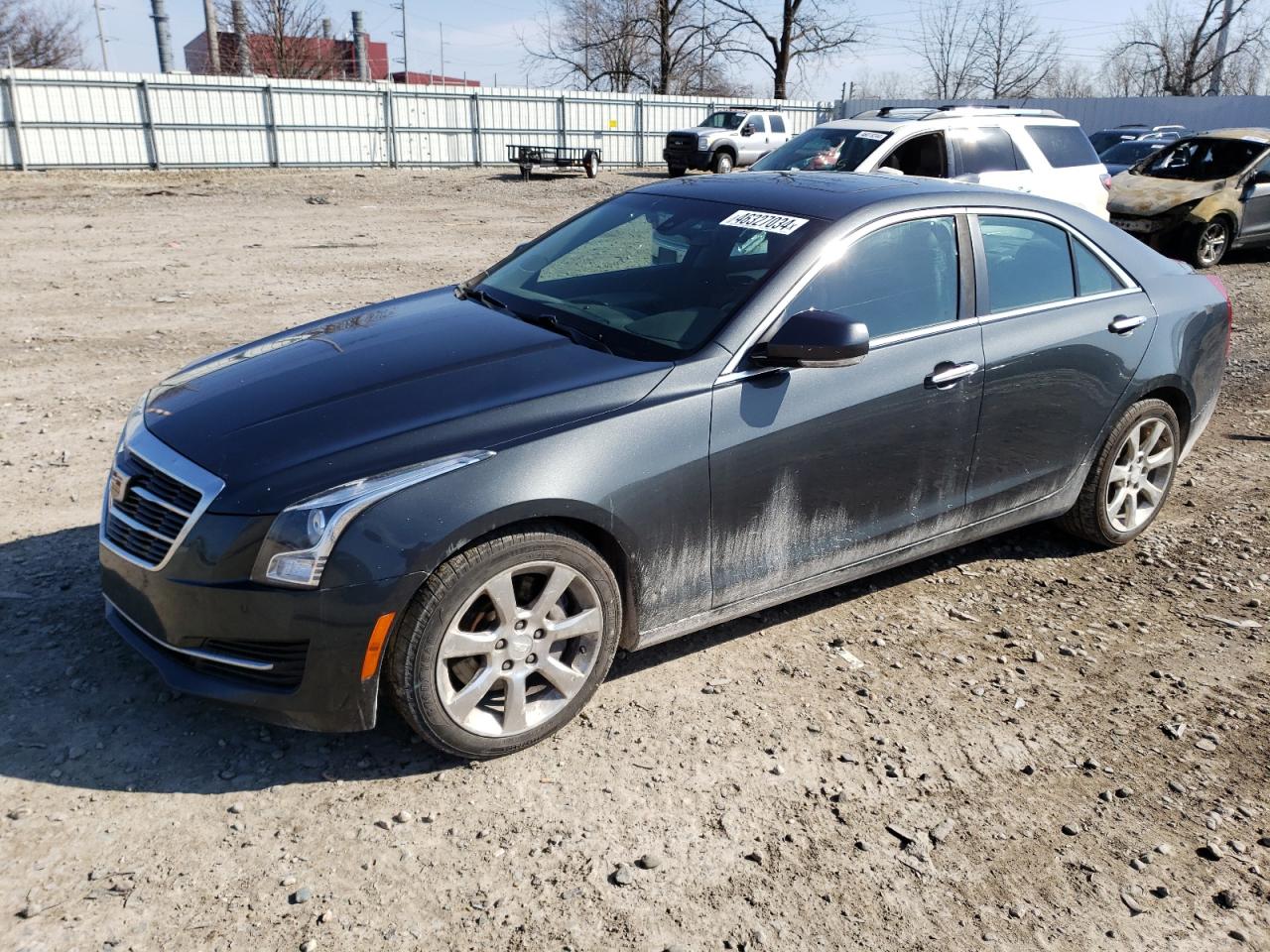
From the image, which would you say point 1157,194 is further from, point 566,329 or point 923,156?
point 566,329

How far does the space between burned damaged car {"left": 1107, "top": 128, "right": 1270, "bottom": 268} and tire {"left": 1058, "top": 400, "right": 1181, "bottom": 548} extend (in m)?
9.83

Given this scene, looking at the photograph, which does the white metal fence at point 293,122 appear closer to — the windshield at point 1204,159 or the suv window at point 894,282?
the windshield at point 1204,159

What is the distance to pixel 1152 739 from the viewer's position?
3527 mm

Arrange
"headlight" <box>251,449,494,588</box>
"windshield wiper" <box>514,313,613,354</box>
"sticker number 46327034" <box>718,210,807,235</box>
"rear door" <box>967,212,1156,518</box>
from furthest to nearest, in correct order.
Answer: "rear door" <box>967,212,1156,518</box> < "sticker number 46327034" <box>718,210,807,235</box> < "windshield wiper" <box>514,313,613,354</box> < "headlight" <box>251,449,494,588</box>

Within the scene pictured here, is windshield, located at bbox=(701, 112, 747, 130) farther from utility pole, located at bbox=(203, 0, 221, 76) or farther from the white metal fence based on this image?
utility pole, located at bbox=(203, 0, 221, 76)

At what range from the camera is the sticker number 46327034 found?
3910 millimetres

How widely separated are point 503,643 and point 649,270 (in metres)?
1.76

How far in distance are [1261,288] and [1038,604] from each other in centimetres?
1023

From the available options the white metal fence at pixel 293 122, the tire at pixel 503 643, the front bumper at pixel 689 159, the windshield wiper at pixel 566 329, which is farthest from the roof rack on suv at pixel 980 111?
the white metal fence at pixel 293 122

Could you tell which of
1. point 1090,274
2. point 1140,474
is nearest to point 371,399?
point 1090,274

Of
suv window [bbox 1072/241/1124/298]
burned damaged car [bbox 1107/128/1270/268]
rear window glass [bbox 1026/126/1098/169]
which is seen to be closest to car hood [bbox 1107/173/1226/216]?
burned damaged car [bbox 1107/128/1270/268]

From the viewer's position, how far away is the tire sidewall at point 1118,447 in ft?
15.5

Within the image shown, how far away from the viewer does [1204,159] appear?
14.5 m

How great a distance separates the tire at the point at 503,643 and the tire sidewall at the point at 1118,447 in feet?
8.70
